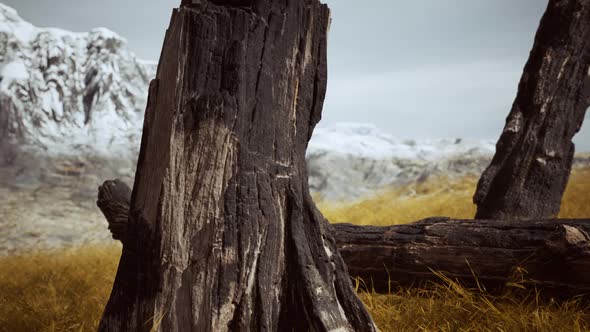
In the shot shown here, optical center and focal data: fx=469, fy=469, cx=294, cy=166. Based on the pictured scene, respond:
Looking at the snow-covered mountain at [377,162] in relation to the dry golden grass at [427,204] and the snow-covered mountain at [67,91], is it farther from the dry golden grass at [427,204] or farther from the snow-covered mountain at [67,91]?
the snow-covered mountain at [67,91]

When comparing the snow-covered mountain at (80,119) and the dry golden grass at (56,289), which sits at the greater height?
the snow-covered mountain at (80,119)

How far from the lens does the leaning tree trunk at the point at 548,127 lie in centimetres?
343

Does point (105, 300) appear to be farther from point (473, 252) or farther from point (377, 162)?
point (377, 162)

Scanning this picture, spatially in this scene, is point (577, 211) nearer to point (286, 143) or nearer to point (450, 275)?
point (450, 275)

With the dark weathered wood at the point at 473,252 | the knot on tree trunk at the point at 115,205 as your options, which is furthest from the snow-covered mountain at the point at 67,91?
the dark weathered wood at the point at 473,252

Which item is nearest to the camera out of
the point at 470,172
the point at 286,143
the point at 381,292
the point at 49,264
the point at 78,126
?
the point at 286,143

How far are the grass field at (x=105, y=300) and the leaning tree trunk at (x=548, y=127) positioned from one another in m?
0.73

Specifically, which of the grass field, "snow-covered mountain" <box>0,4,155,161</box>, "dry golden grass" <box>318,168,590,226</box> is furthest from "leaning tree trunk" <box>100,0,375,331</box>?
"snow-covered mountain" <box>0,4,155,161</box>

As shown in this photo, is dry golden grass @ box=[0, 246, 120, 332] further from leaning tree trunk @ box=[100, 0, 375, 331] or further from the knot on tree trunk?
leaning tree trunk @ box=[100, 0, 375, 331]

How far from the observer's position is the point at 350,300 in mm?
1575

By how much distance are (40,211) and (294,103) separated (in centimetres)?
359

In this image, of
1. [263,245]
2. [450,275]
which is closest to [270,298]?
[263,245]

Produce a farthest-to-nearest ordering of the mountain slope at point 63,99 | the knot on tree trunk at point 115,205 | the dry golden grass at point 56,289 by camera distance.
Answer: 1. the mountain slope at point 63,99
2. the knot on tree trunk at point 115,205
3. the dry golden grass at point 56,289

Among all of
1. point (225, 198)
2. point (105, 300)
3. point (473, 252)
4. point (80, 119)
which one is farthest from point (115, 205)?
point (80, 119)
